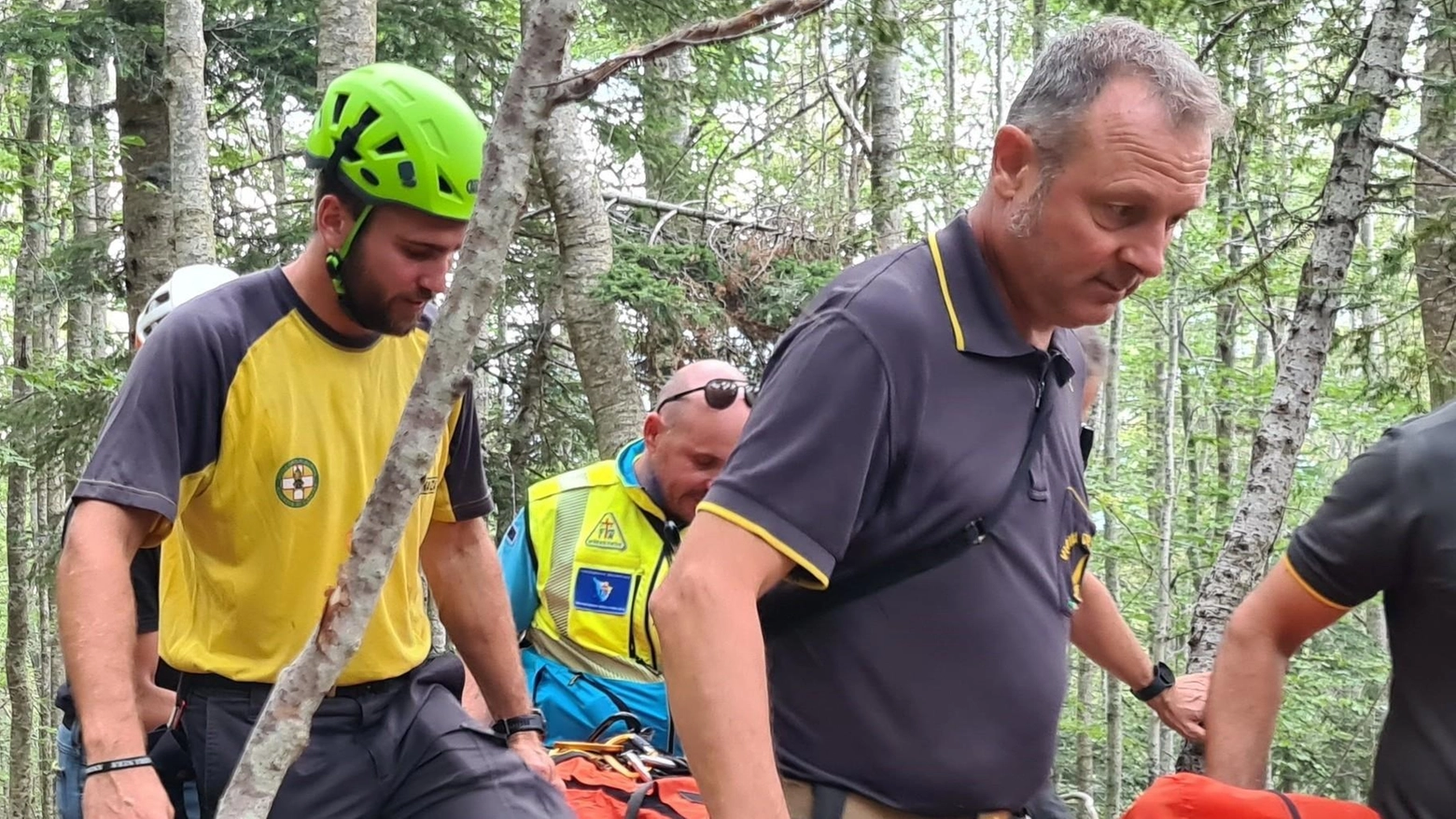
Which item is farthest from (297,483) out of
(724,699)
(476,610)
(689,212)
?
(689,212)

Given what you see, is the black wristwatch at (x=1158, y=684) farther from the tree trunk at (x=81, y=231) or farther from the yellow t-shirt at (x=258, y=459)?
Answer: the tree trunk at (x=81, y=231)

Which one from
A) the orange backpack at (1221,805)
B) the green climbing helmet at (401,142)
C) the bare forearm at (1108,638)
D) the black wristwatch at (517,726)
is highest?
the green climbing helmet at (401,142)

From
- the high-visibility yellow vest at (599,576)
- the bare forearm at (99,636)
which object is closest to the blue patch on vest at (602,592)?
the high-visibility yellow vest at (599,576)

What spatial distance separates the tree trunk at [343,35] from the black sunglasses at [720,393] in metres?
3.88

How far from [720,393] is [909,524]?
252 cm

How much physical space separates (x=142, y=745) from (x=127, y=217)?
8.80m

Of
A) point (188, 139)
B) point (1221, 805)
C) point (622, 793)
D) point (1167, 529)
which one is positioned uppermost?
point (188, 139)

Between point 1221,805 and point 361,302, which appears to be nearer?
point 1221,805

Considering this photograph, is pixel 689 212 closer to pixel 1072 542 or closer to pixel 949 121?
pixel 1072 542

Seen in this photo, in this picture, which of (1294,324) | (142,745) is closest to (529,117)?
(142,745)

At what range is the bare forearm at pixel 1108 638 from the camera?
3.29 m

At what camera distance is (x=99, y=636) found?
8.35ft

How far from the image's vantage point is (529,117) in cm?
188

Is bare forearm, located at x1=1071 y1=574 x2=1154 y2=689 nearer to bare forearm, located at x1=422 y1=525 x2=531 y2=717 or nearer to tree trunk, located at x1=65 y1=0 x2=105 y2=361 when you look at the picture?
bare forearm, located at x1=422 y1=525 x2=531 y2=717
